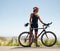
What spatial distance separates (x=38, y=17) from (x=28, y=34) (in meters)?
0.78

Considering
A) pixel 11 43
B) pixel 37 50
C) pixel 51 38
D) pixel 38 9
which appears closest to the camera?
pixel 37 50

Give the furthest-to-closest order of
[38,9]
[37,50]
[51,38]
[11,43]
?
[11,43] → [38,9] → [51,38] → [37,50]

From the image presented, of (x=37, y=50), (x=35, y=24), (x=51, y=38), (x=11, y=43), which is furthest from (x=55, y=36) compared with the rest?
(x=11, y=43)

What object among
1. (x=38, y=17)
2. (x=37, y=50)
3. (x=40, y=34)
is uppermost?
(x=38, y=17)

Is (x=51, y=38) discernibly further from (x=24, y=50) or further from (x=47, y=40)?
(x=24, y=50)

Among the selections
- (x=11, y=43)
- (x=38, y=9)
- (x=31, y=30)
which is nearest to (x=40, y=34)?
(x=31, y=30)

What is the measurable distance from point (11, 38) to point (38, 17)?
1.93m

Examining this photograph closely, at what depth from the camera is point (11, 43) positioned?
9109mm

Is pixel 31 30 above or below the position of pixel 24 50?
above

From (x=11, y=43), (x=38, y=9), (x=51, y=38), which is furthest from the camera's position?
(x=11, y=43)

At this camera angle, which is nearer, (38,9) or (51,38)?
(51,38)

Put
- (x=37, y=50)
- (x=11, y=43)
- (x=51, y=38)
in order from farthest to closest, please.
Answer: (x=11, y=43) < (x=51, y=38) < (x=37, y=50)

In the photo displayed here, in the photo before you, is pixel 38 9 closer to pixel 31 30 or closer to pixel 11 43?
pixel 31 30

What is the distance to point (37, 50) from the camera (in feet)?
21.6
